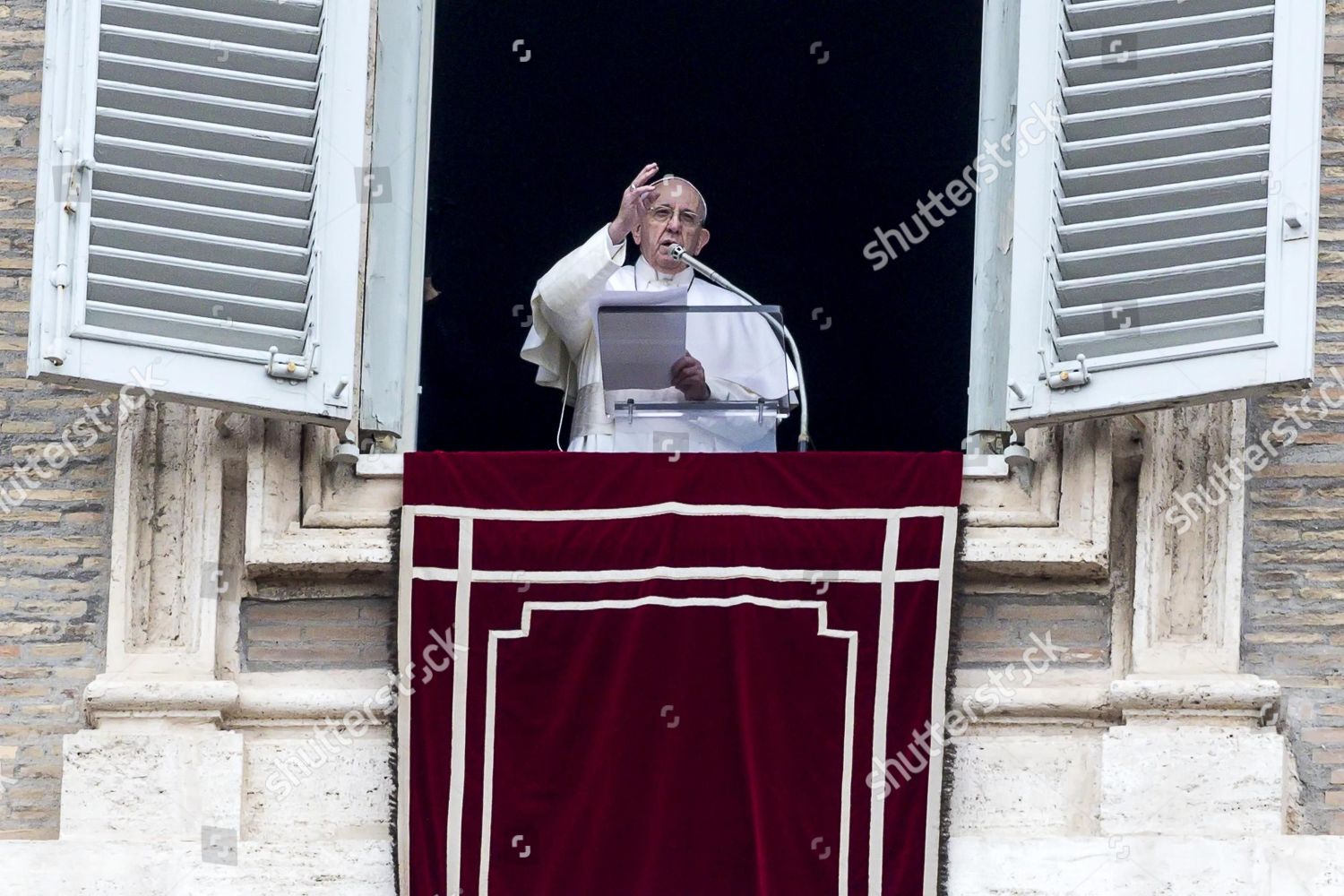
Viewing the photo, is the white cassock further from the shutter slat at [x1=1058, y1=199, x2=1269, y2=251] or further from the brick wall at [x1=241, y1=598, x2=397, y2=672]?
the shutter slat at [x1=1058, y1=199, x2=1269, y2=251]

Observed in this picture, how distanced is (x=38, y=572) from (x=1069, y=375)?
8.85 ft

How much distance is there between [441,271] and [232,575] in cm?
245

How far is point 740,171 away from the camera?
11.1m

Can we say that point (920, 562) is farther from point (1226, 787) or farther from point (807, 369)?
point (807, 369)

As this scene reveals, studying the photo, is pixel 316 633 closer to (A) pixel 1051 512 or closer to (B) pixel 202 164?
(B) pixel 202 164

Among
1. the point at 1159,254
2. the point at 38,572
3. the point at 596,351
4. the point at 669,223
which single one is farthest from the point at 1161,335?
the point at 38,572

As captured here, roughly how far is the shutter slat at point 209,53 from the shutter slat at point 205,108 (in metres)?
0.09

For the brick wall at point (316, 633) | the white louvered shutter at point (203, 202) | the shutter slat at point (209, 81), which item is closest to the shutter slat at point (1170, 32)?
the white louvered shutter at point (203, 202)

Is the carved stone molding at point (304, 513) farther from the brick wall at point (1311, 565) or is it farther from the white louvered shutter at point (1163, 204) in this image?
the brick wall at point (1311, 565)

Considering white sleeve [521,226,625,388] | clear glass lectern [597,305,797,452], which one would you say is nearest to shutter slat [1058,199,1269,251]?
clear glass lectern [597,305,797,452]

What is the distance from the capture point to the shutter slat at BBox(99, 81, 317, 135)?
7.98 meters

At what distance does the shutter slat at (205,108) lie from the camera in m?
7.98

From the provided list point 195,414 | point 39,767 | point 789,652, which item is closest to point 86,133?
point 195,414

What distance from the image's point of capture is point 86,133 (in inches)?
312
